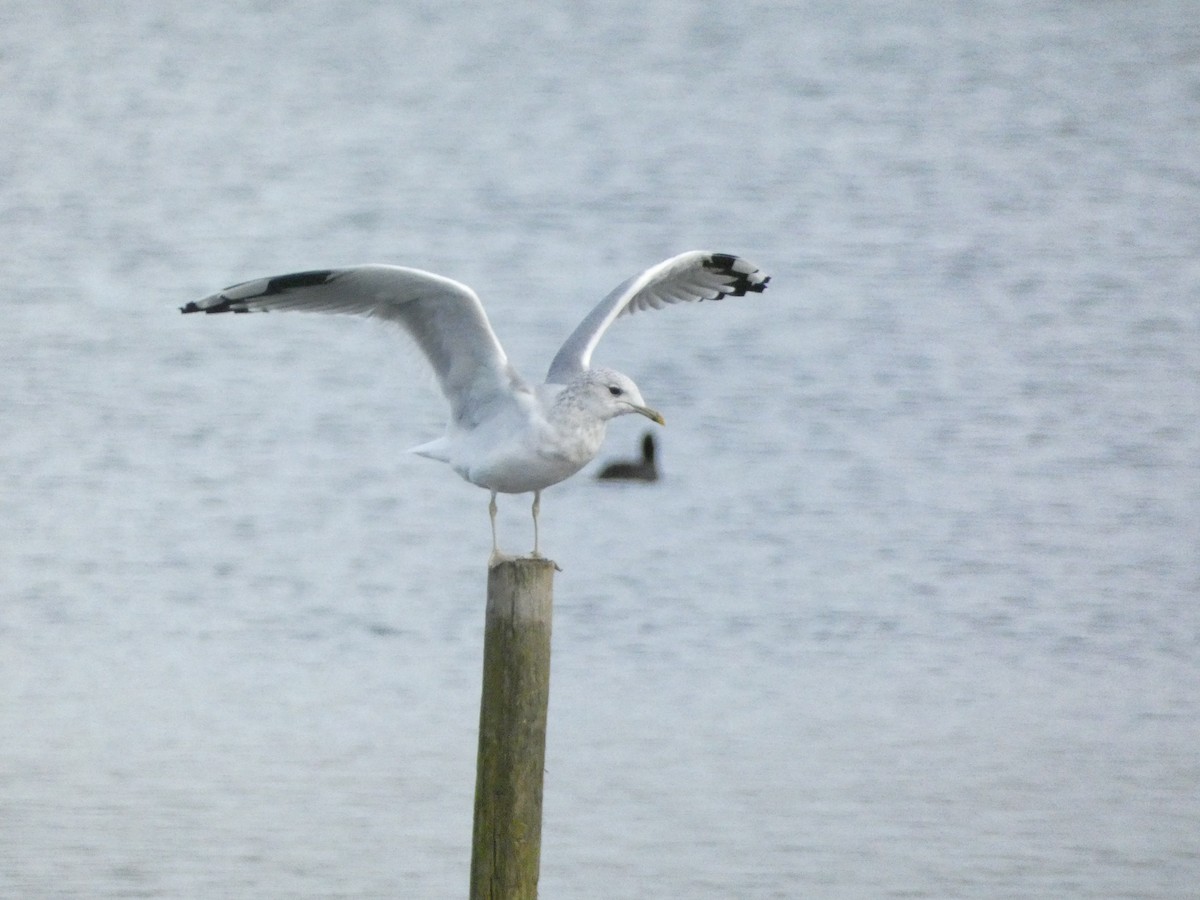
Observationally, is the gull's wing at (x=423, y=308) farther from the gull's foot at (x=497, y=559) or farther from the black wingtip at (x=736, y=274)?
the black wingtip at (x=736, y=274)

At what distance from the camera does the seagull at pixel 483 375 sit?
6594 mm

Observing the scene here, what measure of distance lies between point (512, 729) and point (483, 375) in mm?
1618

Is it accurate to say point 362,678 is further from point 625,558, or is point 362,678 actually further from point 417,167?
point 417,167

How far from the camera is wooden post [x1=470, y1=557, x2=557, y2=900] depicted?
5.83 meters

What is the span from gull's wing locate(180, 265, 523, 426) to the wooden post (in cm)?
123

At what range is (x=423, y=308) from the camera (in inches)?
283

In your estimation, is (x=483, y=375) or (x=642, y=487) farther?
(x=642, y=487)

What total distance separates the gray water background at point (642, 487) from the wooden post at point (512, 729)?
1872 millimetres

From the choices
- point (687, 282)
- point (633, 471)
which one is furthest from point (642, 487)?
point (687, 282)

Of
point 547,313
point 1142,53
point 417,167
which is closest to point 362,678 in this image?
point 547,313

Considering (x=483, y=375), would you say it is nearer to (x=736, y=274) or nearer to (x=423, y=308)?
(x=423, y=308)

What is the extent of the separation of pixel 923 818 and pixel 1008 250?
51.0 feet

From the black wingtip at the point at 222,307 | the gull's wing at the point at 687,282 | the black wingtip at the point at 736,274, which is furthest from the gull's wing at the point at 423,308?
the black wingtip at the point at 736,274

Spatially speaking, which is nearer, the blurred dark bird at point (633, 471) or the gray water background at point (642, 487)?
the gray water background at point (642, 487)
